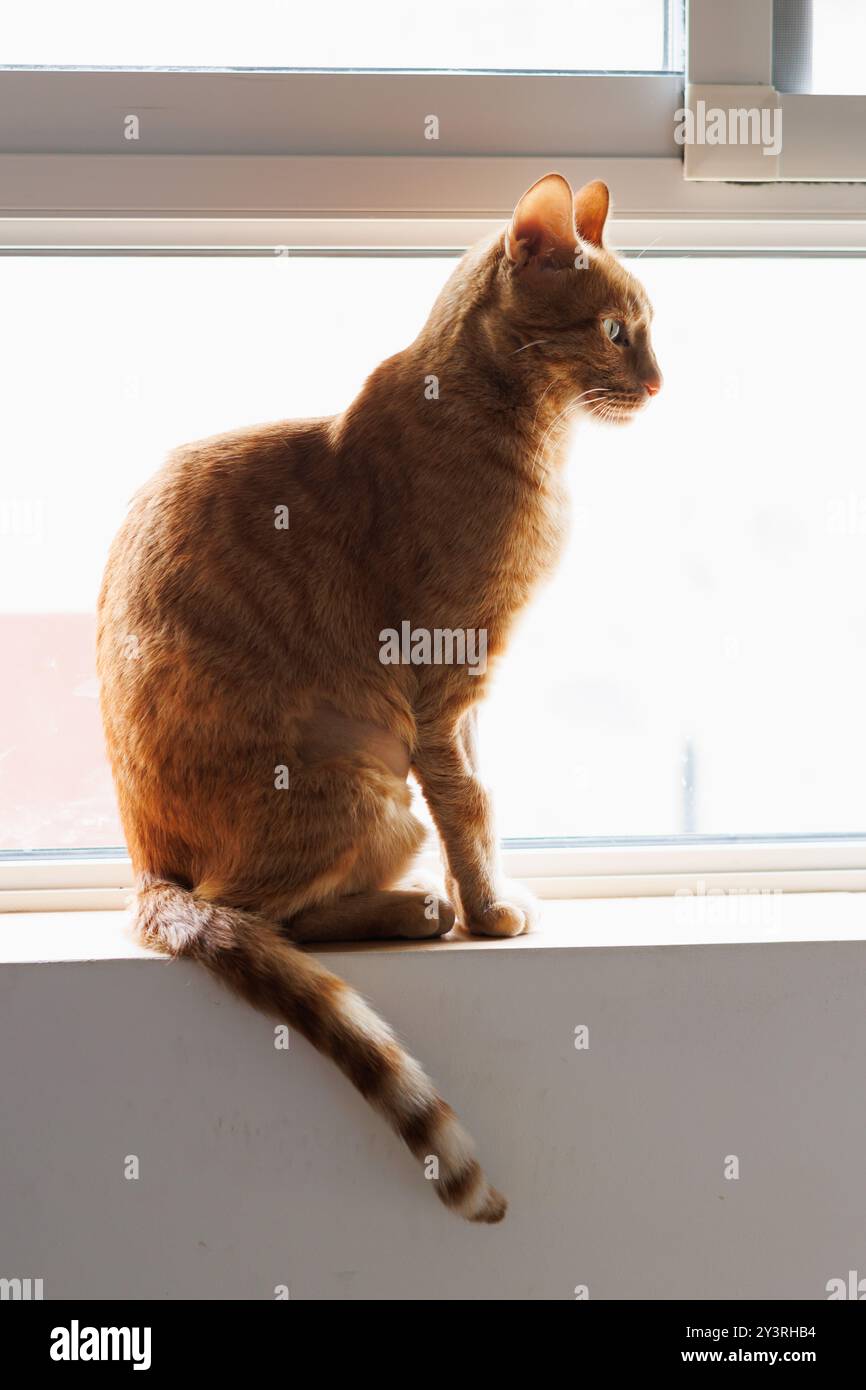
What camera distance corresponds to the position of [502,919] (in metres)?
1.21

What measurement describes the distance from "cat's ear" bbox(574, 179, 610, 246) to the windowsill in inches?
30.4

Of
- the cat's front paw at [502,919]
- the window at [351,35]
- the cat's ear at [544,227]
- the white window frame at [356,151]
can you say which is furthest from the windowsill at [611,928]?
the window at [351,35]

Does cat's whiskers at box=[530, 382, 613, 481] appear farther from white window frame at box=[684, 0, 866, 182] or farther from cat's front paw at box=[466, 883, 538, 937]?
cat's front paw at box=[466, 883, 538, 937]

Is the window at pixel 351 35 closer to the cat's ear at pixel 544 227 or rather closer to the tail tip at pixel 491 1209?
the cat's ear at pixel 544 227

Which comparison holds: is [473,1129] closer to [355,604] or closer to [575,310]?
[355,604]

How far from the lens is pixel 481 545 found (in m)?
1.18

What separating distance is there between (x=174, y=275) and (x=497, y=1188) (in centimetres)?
118

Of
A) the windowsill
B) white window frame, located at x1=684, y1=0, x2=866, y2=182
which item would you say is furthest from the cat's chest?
white window frame, located at x1=684, y1=0, x2=866, y2=182

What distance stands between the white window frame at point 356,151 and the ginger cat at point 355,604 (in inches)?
6.3

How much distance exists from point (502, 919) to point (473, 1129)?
Answer: 22cm

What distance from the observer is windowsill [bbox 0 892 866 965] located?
46.4 inches

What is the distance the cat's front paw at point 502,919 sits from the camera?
1212 mm
